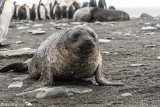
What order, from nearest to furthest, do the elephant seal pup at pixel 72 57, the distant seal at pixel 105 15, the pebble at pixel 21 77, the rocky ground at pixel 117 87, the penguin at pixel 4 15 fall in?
the rocky ground at pixel 117 87 → the elephant seal pup at pixel 72 57 → the pebble at pixel 21 77 → the penguin at pixel 4 15 → the distant seal at pixel 105 15

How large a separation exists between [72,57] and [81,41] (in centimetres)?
24

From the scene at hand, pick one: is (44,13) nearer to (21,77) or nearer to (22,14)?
(22,14)

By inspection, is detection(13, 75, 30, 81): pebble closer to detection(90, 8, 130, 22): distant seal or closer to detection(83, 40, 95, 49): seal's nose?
detection(83, 40, 95, 49): seal's nose

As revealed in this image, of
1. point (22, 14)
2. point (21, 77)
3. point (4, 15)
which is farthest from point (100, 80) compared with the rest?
point (22, 14)

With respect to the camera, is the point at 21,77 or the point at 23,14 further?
the point at 23,14

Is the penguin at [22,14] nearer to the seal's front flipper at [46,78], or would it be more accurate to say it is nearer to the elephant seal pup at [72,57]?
the elephant seal pup at [72,57]

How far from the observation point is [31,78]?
16.6 ft

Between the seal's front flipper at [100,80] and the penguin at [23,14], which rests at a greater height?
the seal's front flipper at [100,80]

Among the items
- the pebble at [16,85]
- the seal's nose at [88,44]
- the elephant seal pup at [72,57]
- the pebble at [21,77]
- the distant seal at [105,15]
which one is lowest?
the distant seal at [105,15]

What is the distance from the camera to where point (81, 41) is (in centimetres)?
413

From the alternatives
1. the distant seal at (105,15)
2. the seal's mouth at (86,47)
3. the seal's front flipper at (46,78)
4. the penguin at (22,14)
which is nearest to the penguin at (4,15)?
the seal's front flipper at (46,78)

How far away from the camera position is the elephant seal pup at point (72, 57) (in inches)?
165

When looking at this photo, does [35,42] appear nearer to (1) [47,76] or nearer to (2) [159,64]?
(2) [159,64]

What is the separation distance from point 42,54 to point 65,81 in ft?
1.29
